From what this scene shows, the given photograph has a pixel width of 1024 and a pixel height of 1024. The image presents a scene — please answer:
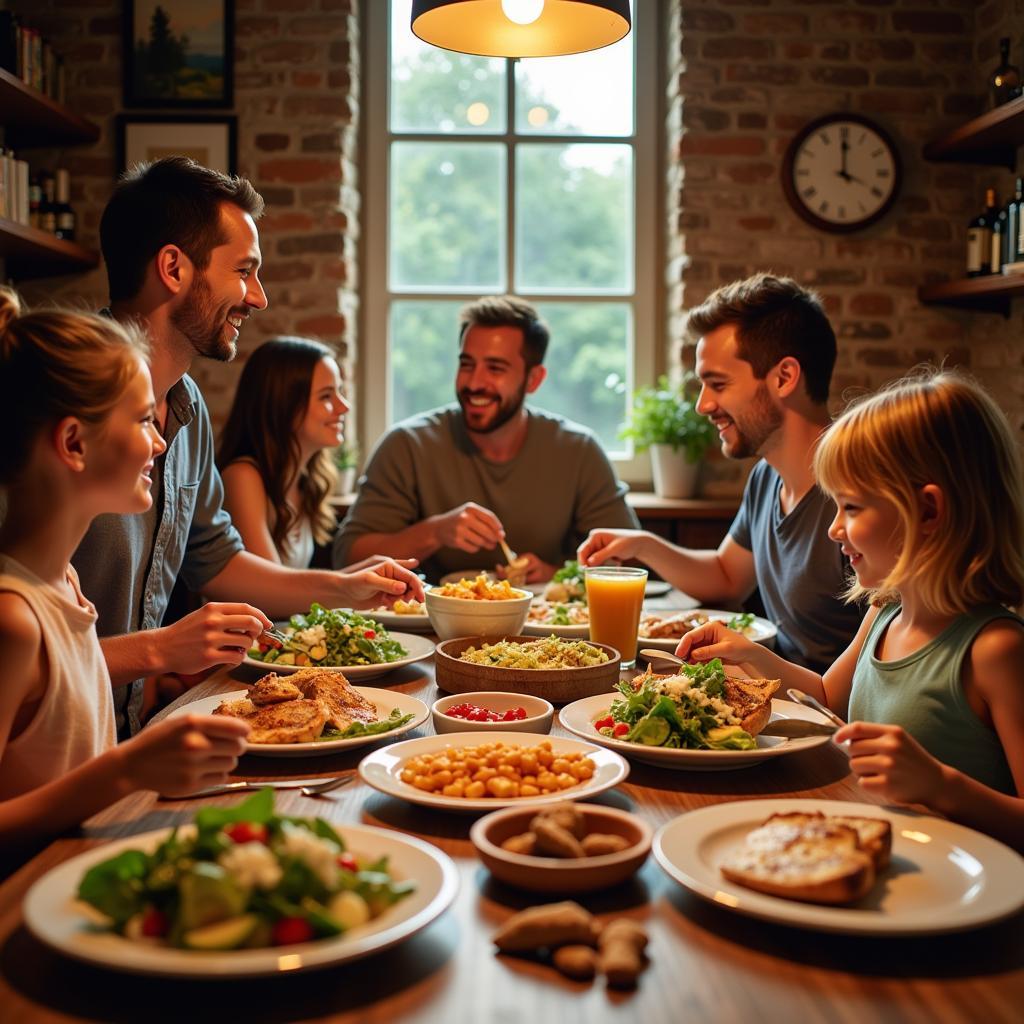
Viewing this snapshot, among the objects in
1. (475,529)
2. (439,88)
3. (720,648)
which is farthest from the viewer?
(439,88)

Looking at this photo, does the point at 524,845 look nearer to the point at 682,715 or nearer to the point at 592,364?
the point at 682,715

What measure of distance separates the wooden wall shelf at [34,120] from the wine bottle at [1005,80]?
337 centimetres

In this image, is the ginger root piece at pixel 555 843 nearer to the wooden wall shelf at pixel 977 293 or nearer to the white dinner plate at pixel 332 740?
the white dinner plate at pixel 332 740

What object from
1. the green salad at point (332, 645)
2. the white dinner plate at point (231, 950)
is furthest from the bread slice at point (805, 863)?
the green salad at point (332, 645)

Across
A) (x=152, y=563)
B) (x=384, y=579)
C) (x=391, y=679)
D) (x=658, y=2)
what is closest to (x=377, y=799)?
(x=391, y=679)

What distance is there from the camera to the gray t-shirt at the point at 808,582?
93.0 inches

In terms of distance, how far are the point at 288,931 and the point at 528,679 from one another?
0.82m

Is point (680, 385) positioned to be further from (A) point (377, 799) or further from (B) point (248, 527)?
(A) point (377, 799)

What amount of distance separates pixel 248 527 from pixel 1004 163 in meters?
3.22

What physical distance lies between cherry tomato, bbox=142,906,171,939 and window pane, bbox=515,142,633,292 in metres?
4.13

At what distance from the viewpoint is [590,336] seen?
4785 mm

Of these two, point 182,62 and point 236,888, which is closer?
point 236,888

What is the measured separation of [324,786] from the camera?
4.27 feet

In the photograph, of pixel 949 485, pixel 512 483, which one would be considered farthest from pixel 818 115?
pixel 949 485
